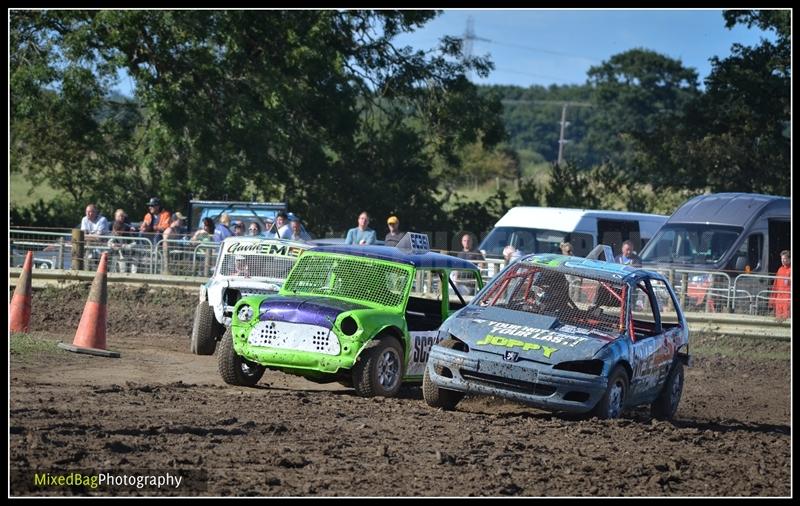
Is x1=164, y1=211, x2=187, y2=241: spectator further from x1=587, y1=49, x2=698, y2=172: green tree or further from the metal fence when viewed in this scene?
x1=587, y1=49, x2=698, y2=172: green tree

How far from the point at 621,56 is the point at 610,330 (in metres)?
83.9

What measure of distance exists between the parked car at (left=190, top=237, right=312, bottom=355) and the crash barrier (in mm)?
2755

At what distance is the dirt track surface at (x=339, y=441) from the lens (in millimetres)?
7996

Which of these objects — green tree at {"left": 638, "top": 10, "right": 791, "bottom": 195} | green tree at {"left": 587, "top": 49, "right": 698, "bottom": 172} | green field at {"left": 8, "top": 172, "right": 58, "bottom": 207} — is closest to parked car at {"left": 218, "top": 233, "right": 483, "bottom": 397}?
green tree at {"left": 638, "top": 10, "right": 791, "bottom": 195}

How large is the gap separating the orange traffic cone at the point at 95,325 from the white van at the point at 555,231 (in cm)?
1341

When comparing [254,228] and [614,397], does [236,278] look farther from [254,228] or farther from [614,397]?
[254,228]

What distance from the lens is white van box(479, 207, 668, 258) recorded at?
2753cm

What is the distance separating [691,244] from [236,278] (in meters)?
12.3

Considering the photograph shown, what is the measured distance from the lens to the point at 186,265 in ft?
73.3

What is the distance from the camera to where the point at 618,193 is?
42.6 meters

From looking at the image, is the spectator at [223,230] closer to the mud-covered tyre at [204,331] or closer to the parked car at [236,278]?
the parked car at [236,278]

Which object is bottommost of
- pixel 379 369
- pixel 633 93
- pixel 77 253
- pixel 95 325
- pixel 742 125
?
pixel 379 369

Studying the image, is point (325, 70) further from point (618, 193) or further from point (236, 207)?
point (618, 193)

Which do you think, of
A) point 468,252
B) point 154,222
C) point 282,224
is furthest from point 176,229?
point 468,252
